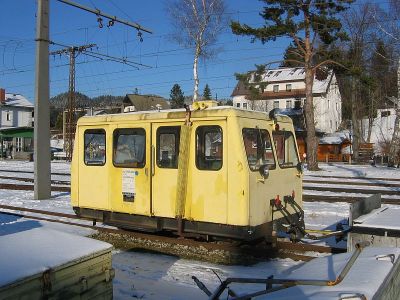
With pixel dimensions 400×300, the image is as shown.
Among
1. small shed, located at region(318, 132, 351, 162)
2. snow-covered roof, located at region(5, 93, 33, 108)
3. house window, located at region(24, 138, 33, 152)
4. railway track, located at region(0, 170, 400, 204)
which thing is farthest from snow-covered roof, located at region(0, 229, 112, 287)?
snow-covered roof, located at region(5, 93, 33, 108)

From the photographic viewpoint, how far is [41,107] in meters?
14.1

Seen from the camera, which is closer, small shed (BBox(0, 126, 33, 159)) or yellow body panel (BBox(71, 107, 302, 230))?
yellow body panel (BBox(71, 107, 302, 230))

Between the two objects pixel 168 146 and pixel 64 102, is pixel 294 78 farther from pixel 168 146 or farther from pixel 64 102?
pixel 168 146

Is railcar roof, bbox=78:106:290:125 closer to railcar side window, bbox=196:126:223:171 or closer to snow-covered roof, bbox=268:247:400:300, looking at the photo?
railcar side window, bbox=196:126:223:171

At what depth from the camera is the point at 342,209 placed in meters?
12.2

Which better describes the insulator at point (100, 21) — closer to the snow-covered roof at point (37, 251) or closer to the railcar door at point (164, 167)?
the railcar door at point (164, 167)

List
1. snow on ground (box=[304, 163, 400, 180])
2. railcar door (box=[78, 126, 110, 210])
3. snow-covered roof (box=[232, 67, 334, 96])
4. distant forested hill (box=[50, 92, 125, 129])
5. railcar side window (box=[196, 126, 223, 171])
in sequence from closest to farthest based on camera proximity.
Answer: railcar side window (box=[196, 126, 223, 171]) → railcar door (box=[78, 126, 110, 210]) → snow on ground (box=[304, 163, 400, 180]) → snow-covered roof (box=[232, 67, 334, 96]) → distant forested hill (box=[50, 92, 125, 129])

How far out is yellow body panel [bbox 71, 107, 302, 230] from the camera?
665 centimetres

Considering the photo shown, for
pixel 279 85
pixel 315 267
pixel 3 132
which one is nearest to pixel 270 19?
pixel 315 267

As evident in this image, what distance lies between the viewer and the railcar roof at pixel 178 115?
6848 millimetres

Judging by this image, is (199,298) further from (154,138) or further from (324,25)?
(324,25)

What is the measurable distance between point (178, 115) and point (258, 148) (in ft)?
4.48

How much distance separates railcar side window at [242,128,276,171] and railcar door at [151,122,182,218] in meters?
1.13

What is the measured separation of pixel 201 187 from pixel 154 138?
1.22 m
